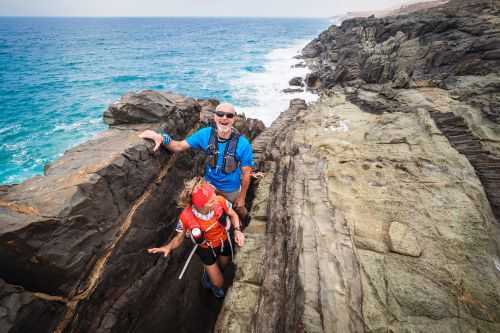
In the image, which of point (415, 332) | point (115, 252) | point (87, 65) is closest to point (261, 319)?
point (415, 332)

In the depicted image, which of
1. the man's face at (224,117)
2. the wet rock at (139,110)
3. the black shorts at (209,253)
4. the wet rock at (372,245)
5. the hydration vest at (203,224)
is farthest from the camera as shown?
the wet rock at (139,110)

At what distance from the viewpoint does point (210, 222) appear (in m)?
4.62

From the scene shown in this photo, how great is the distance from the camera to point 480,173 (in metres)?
6.05

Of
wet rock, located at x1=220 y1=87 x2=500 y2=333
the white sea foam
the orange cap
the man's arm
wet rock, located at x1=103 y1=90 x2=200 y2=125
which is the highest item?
wet rock, located at x1=103 y1=90 x2=200 y2=125

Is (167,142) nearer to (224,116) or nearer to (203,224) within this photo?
(224,116)

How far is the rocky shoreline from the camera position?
11.8 ft

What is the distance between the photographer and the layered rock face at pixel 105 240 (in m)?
3.76

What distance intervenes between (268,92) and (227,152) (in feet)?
87.7

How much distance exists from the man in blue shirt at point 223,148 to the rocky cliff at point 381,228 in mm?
1348

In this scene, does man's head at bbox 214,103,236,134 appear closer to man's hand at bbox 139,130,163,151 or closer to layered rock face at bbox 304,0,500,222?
man's hand at bbox 139,130,163,151

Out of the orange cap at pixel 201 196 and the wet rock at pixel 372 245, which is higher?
the orange cap at pixel 201 196

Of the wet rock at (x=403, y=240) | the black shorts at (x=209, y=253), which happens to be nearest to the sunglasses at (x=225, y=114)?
the black shorts at (x=209, y=253)

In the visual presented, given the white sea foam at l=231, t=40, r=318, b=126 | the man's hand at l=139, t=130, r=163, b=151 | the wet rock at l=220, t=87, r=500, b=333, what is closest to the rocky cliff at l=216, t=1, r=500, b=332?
the wet rock at l=220, t=87, r=500, b=333

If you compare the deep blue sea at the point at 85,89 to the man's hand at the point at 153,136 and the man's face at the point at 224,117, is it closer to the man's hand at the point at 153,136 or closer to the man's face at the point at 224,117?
the man's hand at the point at 153,136
